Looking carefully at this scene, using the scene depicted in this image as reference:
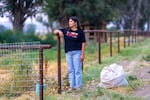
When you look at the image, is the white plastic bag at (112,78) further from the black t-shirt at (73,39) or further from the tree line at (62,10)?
the tree line at (62,10)

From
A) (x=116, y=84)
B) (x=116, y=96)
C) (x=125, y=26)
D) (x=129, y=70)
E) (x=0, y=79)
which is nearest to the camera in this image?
(x=116, y=96)

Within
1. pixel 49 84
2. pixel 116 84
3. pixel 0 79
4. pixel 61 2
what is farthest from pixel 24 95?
pixel 61 2

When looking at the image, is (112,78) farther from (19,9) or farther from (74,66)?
(19,9)

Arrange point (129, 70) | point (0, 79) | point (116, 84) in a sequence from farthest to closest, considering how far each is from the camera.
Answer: point (129, 70) < point (116, 84) < point (0, 79)

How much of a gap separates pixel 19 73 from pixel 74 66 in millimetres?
1217

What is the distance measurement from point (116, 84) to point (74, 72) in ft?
3.32

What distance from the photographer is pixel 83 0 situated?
2927cm

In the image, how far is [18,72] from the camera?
8336 mm

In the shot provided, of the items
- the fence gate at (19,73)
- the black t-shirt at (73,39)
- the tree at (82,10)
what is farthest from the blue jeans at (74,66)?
the tree at (82,10)

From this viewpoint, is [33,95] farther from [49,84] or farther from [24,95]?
[49,84]

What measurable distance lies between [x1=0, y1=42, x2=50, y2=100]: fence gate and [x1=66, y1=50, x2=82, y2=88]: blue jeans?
2.54 feet

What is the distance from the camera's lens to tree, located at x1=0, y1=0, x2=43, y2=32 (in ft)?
80.2

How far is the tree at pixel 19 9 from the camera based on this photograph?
24.4 m

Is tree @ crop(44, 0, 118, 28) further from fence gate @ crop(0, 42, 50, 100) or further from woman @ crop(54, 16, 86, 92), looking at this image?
fence gate @ crop(0, 42, 50, 100)
